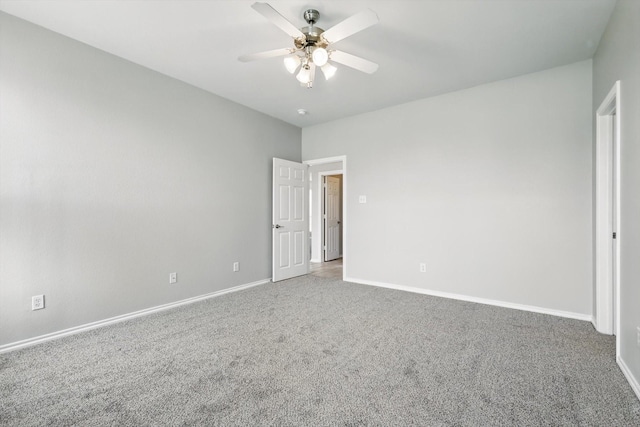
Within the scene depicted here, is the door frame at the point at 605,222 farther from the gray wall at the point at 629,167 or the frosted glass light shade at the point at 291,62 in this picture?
the frosted glass light shade at the point at 291,62

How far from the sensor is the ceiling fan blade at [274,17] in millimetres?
1649

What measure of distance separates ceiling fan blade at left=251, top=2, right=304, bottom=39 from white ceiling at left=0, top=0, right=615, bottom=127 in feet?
1.00

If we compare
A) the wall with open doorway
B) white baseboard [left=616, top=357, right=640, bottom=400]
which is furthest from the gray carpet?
the wall with open doorway

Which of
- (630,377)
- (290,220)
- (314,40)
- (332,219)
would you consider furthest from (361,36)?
(332,219)

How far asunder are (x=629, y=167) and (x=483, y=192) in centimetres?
155

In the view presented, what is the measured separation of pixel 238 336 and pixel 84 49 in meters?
3.04

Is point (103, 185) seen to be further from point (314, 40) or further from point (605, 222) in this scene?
point (605, 222)

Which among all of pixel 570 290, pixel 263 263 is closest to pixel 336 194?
pixel 263 263

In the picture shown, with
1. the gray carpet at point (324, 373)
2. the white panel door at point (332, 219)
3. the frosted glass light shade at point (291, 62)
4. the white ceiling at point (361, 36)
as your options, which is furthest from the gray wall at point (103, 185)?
the white panel door at point (332, 219)

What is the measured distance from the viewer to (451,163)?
11.9 feet

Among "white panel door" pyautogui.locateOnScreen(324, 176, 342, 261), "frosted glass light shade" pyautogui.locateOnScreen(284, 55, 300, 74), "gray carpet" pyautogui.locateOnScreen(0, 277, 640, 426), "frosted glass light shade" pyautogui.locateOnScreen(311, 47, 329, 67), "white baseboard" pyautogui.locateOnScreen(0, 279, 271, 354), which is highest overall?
"frosted glass light shade" pyautogui.locateOnScreen(284, 55, 300, 74)

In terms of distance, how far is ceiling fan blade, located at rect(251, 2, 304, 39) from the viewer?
64.9 inches

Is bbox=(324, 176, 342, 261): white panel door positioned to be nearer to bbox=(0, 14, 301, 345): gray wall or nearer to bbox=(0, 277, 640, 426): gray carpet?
bbox=(0, 14, 301, 345): gray wall

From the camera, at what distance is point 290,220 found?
4699mm
